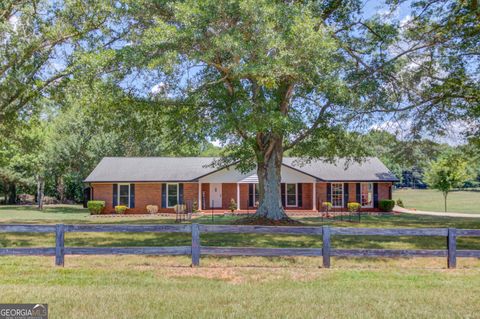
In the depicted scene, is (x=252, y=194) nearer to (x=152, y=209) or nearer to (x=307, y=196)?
(x=307, y=196)

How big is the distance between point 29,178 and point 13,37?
3262 centimetres

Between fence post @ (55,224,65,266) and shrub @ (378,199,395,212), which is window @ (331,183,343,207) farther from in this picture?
fence post @ (55,224,65,266)

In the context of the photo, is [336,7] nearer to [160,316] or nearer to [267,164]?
[267,164]

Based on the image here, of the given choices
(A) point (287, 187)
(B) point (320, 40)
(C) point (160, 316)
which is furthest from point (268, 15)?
(A) point (287, 187)

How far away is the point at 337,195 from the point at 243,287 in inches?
1130

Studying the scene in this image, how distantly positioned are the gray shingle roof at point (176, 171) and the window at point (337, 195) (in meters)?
0.92

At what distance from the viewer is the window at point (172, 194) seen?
34.6 metres

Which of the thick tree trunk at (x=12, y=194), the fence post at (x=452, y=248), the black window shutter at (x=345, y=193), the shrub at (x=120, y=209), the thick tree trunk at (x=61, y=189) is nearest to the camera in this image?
the fence post at (x=452, y=248)

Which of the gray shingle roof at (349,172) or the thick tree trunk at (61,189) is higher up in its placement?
the gray shingle roof at (349,172)

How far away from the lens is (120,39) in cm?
Result: 1941

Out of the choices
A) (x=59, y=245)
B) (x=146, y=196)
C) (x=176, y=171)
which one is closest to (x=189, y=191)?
(x=176, y=171)

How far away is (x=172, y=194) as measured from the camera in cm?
3462

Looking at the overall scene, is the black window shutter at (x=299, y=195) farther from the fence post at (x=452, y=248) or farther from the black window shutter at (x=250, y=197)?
the fence post at (x=452, y=248)

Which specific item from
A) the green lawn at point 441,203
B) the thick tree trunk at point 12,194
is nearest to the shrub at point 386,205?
the green lawn at point 441,203
